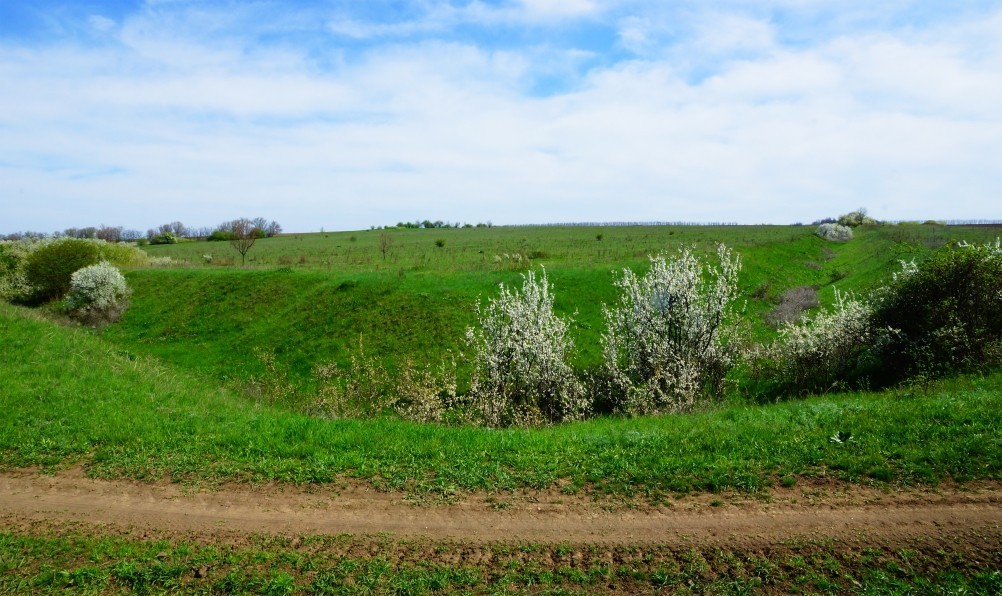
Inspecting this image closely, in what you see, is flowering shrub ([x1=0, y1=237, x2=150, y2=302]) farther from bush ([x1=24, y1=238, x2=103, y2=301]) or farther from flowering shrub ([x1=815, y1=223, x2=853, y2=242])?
flowering shrub ([x1=815, y1=223, x2=853, y2=242])

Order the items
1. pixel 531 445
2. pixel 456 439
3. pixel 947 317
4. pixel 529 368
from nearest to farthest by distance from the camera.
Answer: pixel 531 445
pixel 456 439
pixel 947 317
pixel 529 368

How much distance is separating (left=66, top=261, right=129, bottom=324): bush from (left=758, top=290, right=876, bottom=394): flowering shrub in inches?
1575

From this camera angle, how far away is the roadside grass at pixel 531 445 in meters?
9.48

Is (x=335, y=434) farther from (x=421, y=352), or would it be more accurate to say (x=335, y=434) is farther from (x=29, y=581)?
(x=421, y=352)

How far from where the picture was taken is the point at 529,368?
62.1 feet

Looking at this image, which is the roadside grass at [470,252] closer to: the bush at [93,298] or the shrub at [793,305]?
the shrub at [793,305]

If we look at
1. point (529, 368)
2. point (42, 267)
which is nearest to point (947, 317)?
point (529, 368)

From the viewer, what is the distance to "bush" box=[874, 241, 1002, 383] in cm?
1551

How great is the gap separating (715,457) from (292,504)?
24.8 feet

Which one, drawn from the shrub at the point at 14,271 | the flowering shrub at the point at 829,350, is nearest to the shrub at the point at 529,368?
the flowering shrub at the point at 829,350

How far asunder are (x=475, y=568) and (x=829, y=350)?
1625 cm

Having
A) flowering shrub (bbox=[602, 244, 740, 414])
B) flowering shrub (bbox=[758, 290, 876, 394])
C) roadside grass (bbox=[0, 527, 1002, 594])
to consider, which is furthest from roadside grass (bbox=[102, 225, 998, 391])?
roadside grass (bbox=[0, 527, 1002, 594])

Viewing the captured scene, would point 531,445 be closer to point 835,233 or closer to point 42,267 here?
point 42,267

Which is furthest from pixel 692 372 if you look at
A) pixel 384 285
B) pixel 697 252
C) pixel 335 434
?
pixel 697 252
